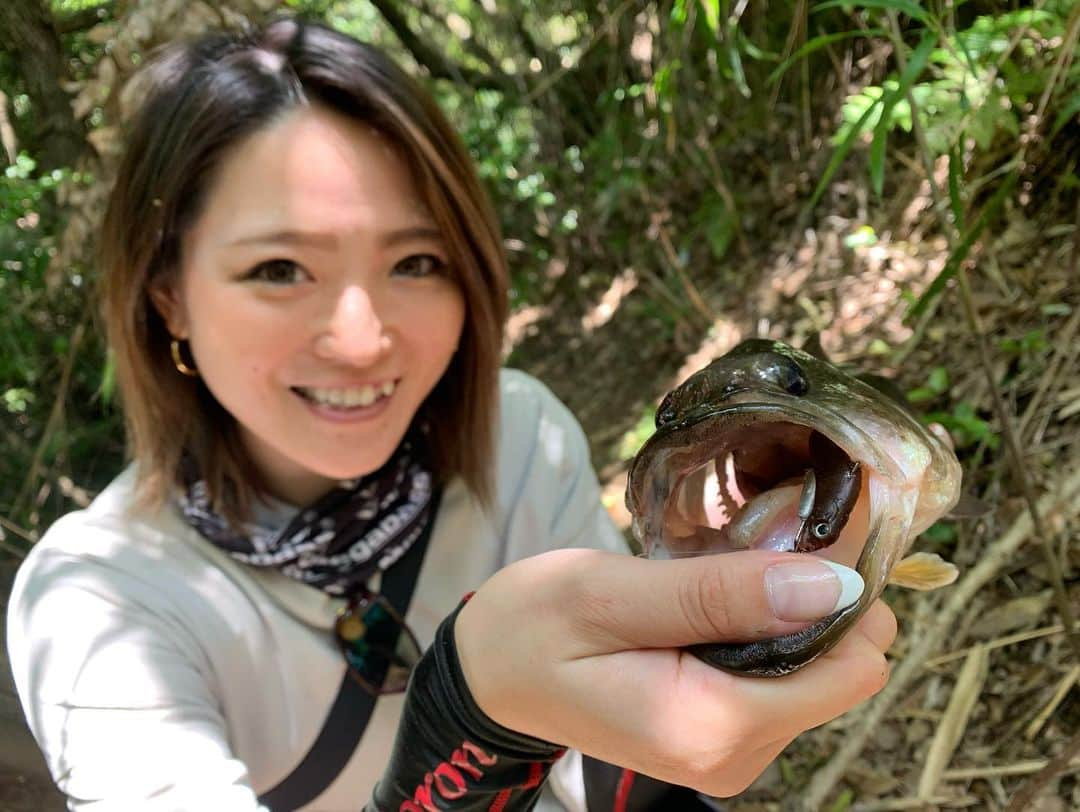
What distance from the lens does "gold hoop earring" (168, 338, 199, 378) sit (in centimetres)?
182

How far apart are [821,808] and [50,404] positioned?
3.82 meters

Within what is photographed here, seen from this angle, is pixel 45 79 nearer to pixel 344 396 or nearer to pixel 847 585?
pixel 344 396

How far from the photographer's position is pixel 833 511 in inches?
39.0

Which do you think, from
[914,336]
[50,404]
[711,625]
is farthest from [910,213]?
[50,404]

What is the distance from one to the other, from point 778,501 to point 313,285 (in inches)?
39.6

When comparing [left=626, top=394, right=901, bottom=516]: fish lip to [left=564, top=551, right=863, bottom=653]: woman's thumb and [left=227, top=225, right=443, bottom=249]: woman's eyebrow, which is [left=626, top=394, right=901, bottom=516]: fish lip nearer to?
[left=564, top=551, right=863, bottom=653]: woman's thumb

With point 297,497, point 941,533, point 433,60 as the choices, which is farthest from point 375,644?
point 433,60

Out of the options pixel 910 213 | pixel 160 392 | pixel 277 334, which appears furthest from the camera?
pixel 910 213

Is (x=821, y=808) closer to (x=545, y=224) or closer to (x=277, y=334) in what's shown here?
(x=277, y=334)

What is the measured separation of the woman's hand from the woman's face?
0.78m

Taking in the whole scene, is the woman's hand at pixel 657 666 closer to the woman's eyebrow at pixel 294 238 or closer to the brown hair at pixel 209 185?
the woman's eyebrow at pixel 294 238

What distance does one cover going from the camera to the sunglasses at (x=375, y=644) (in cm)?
180

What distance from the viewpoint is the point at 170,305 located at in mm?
1762

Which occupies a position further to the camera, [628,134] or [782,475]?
[628,134]
